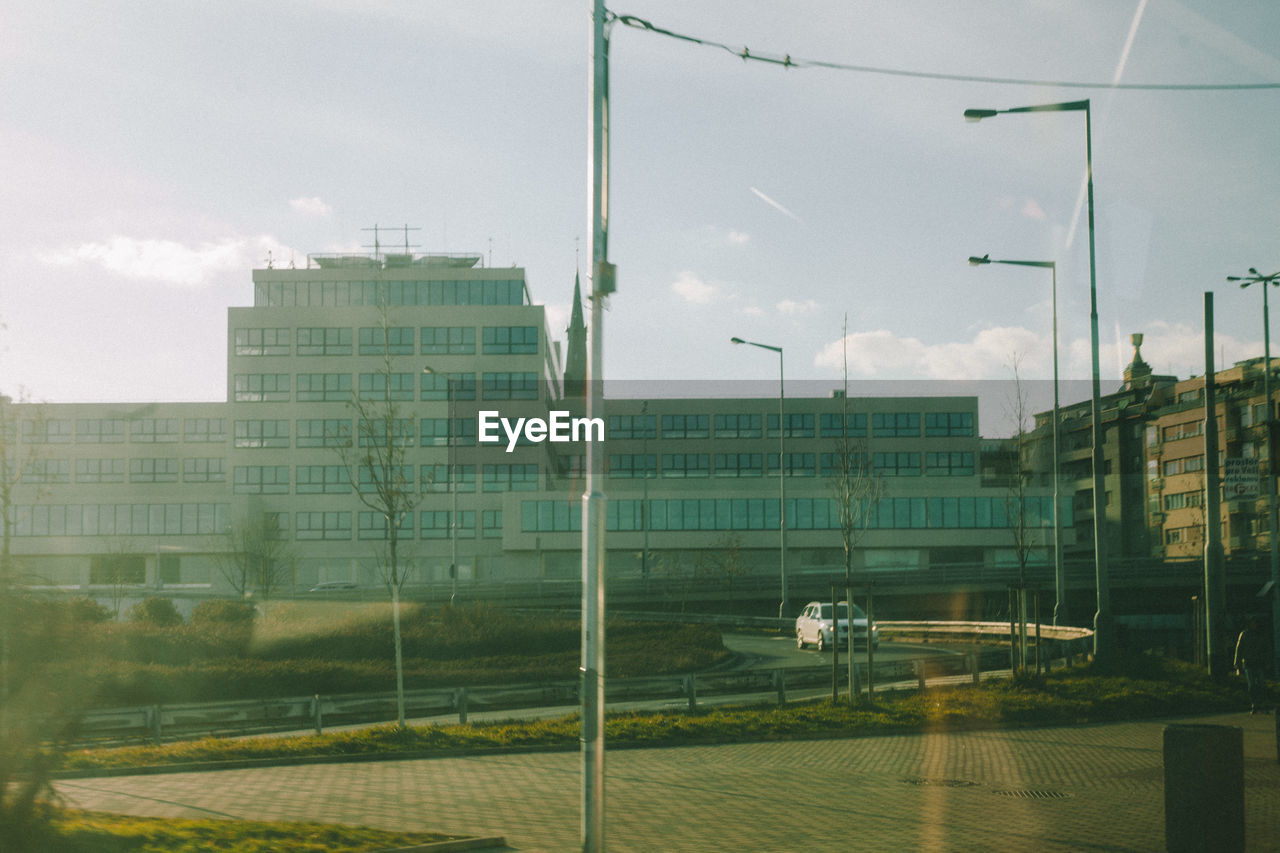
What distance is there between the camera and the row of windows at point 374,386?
3093 inches

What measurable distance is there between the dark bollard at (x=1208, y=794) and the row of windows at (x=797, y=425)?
76.3m

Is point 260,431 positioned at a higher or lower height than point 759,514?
higher

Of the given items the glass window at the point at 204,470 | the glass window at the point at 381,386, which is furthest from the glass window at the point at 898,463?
the glass window at the point at 204,470

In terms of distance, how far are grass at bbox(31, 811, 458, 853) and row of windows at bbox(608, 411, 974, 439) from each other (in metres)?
75.4

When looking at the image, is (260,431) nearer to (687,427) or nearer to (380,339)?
(380,339)

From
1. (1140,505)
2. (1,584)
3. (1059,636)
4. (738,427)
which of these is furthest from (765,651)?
(1140,505)

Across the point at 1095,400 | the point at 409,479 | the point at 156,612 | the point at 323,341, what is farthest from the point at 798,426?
the point at 1095,400

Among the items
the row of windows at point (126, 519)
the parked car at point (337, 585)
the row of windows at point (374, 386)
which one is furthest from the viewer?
the row of windows at point (374, 386)

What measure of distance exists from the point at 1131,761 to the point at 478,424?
220 ft

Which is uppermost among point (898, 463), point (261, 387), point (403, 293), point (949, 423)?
point (403, 293)

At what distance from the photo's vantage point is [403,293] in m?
81.7

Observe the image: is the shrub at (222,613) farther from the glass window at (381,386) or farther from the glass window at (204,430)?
the glass window at (204,430)

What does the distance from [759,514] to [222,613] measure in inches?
1714

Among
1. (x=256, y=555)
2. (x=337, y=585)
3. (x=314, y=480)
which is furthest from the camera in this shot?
(x=314, y=480)
